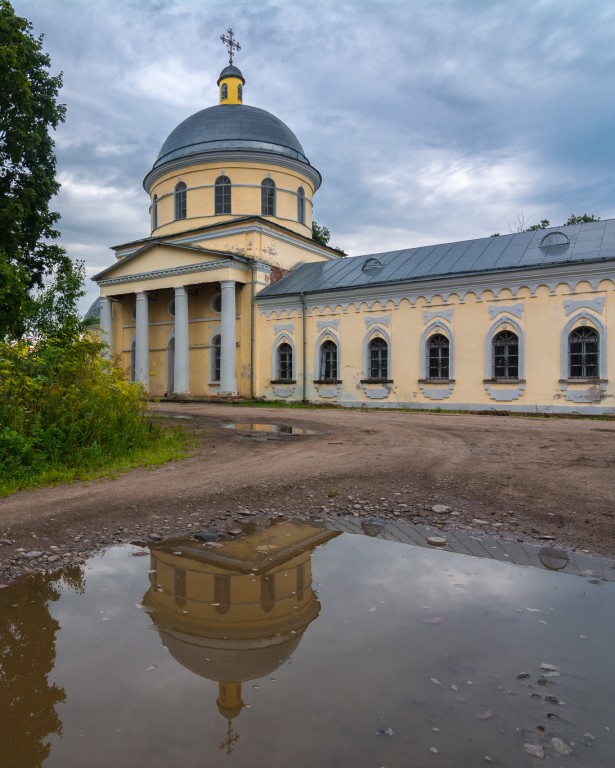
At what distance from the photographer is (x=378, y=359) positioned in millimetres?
22203

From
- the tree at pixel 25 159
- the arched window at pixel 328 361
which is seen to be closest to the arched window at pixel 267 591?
the tree at pixel 25 159

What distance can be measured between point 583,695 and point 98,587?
286cm

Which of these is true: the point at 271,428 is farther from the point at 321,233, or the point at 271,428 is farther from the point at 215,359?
the point at 321,233

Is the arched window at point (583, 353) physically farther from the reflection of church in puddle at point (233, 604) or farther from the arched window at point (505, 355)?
the reflection of church in puddle at point (233, 604)

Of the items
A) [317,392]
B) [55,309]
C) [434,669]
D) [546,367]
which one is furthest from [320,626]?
[317,392]

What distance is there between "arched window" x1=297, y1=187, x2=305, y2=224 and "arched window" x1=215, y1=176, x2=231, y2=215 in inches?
141

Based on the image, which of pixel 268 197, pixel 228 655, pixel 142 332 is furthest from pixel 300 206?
pixel 228 655

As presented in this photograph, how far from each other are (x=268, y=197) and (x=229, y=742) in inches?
1090

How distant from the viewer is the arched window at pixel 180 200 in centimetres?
2836

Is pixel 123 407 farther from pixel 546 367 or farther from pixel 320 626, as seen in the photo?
pixel 546 367

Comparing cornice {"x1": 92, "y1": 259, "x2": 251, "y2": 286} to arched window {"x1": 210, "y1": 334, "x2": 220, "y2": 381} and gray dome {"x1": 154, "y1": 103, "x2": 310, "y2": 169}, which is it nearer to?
arched window {"x1": 210, "y1": 334, "x2": 220, "y2": 381}

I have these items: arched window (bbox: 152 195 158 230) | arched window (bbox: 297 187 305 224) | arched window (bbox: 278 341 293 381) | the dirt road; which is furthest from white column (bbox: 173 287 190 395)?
the dirt road

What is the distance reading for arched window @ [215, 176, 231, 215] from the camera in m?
27.5

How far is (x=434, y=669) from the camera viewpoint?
2.69m
